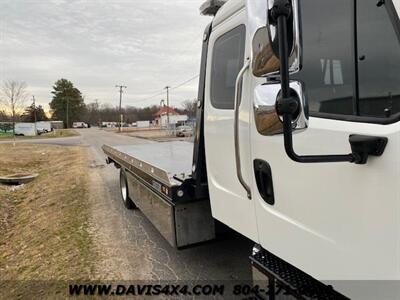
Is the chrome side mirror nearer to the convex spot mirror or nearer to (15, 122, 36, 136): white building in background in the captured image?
the convex spot mirror

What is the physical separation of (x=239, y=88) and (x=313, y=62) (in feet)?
2.01

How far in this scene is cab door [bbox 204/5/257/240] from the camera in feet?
7.86

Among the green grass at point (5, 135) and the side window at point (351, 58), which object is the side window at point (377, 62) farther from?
the green grass at point (5, 135)

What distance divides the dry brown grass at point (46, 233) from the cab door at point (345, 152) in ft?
9.82

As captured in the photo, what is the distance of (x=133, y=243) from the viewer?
4.91m

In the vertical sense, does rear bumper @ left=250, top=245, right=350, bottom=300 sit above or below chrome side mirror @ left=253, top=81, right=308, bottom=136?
below

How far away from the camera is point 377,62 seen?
58.1 inches

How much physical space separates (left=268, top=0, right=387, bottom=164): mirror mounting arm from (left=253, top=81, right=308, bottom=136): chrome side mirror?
0.10 feet

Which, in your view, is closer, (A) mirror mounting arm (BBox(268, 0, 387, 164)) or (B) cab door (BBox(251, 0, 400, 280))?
(A) mirror mounting arm (BBox(268, 0, 387, 164))

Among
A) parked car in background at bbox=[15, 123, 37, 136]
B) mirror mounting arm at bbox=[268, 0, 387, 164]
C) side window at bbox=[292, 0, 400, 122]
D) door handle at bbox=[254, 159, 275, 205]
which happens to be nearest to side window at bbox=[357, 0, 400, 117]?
side window at bbox=[292, 0, 400, 122]

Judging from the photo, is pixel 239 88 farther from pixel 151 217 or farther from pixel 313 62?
pixel 151 217

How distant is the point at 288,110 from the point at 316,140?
51 centimetres

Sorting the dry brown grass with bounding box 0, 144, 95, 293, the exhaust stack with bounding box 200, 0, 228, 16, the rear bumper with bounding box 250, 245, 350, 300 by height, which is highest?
the exhaust stack with bounding box 200, 0, 228, 16

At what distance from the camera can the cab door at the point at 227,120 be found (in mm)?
2395
